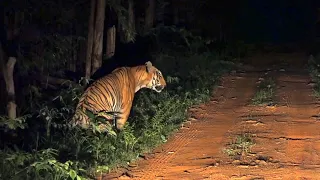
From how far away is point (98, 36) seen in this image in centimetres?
991

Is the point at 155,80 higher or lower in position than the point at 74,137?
higher

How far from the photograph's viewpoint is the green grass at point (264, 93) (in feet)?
34.1

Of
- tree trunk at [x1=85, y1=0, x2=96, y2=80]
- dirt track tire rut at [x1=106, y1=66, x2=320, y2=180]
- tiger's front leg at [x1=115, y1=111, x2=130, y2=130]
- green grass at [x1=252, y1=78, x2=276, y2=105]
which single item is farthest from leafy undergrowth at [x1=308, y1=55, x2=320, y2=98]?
tiger's front leg at [x1=115, y1=111, x2=130, y2=130]

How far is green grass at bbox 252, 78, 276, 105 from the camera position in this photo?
34.1 ft

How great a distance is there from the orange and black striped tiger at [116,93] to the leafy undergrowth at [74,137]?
0.60 ft

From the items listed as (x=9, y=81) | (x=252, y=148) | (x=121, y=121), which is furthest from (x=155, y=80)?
(x=9, y=81)

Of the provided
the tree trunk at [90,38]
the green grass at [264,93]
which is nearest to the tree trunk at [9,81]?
the tree trunk at [90,38]

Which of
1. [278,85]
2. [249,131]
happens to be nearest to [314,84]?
[278,85]

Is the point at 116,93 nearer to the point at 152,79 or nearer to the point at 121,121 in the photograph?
the point at 121,121

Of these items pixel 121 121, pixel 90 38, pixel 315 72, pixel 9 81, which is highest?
pixel 90 38

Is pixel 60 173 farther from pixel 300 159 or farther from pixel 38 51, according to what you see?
pixel 38 51

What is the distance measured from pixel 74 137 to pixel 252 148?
241 centimetres

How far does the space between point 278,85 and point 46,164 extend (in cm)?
806

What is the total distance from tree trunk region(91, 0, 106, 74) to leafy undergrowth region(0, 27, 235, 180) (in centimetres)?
100
